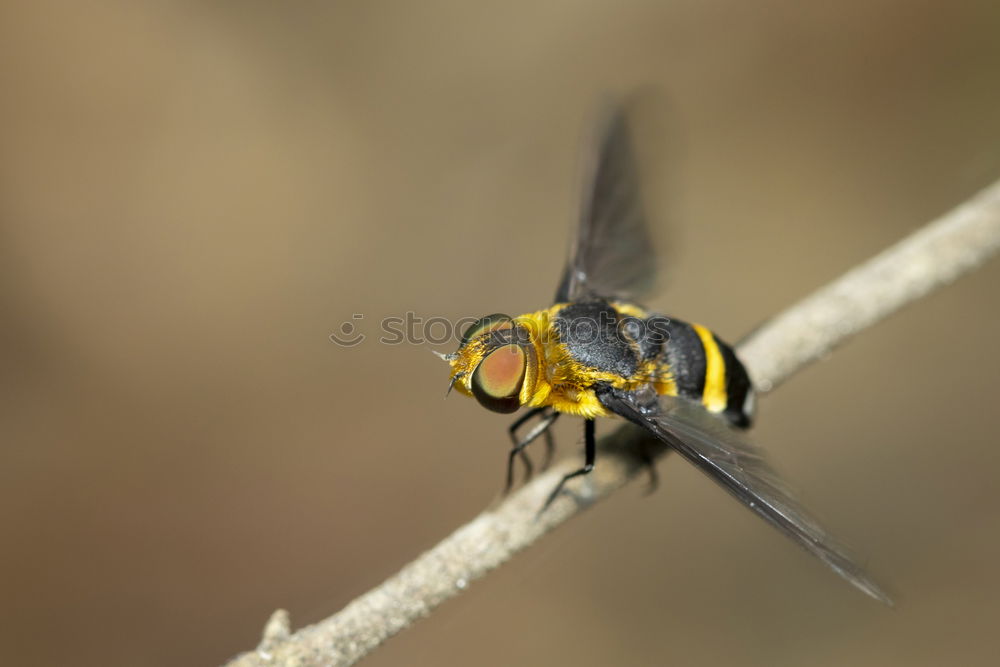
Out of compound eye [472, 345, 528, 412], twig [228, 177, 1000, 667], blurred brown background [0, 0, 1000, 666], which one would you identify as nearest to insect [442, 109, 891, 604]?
compound eye [472, 345, 528, 412]

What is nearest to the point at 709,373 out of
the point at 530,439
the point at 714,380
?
the point at 714,380

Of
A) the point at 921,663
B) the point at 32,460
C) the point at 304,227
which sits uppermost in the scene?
the point at 304,227

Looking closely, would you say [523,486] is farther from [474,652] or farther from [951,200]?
[951,200]

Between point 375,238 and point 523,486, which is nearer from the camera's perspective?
point 523,486

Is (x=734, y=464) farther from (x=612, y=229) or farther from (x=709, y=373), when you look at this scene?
(x=612, y=229)

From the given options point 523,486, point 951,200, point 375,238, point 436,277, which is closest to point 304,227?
point 375,238

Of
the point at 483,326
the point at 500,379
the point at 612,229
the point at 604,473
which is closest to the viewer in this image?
the point at 500,379
